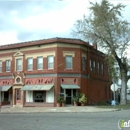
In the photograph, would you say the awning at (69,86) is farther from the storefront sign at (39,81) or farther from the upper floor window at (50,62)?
the upper floor window at (50,62)

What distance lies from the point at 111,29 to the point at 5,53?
51.2 feet

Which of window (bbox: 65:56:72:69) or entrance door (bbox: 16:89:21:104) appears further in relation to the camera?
entrance door (bbox: 16:89:21:104)

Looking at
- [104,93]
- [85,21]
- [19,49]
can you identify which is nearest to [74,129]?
[85,21]

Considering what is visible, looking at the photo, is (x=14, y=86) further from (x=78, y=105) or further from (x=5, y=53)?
(x=78, y=105)

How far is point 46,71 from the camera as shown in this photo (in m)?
33.6

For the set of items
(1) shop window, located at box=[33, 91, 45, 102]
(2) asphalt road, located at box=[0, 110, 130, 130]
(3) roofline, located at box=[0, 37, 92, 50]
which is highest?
(3) roofline, located at box=[0, 37, 92, 50]

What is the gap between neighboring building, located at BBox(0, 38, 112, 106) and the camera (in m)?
33.0

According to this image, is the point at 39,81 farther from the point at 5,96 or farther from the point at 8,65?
the point at 5,96

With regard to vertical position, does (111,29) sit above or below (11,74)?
above

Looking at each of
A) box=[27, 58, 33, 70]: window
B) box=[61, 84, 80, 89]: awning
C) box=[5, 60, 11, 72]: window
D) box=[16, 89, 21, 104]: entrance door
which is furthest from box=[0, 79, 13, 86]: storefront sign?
box=[61, 84, 80, 89]: awning

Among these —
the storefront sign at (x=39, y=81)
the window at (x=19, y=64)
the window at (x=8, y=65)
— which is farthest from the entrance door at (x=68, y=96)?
the window at (x=8, y=65)

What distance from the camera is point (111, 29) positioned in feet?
106

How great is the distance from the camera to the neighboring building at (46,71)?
108ft

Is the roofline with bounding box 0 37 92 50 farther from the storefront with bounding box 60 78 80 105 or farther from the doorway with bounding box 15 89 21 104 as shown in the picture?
the doorway with bounding box 15 89 21 104
